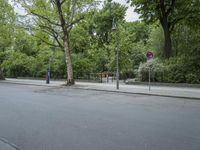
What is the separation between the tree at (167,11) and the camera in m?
22.7

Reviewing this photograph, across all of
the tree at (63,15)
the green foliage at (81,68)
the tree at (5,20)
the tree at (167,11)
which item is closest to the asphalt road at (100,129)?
the tree at (63,15)

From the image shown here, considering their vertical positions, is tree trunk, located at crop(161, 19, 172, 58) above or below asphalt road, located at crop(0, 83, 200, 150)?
above

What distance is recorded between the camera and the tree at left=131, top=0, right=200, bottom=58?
74.4 feet

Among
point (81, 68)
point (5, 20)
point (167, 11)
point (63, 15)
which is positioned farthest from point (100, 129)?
point (5, 20)

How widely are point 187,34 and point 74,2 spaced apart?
14.3m

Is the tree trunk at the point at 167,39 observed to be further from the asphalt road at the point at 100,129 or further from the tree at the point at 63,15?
the asphalt road at the point at 100,129

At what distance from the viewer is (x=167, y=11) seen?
2417 centimetres

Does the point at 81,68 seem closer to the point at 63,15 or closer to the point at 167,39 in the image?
the point at 63,15

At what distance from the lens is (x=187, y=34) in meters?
27.9

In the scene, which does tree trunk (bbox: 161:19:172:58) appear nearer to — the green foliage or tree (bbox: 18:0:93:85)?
tree (bbox: 18:0:93:85)

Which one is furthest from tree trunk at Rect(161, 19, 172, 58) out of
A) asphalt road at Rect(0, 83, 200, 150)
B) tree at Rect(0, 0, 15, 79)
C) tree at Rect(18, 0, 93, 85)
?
tree at Rect(0, 0, 15, 79)

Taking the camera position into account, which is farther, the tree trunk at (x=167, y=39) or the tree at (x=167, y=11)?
the tree trunk at (x=167, y=39)

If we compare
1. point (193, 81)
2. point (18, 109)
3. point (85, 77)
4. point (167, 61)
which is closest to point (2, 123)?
point (18, 109)

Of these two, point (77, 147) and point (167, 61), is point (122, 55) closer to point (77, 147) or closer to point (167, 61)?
point (167, 61)
